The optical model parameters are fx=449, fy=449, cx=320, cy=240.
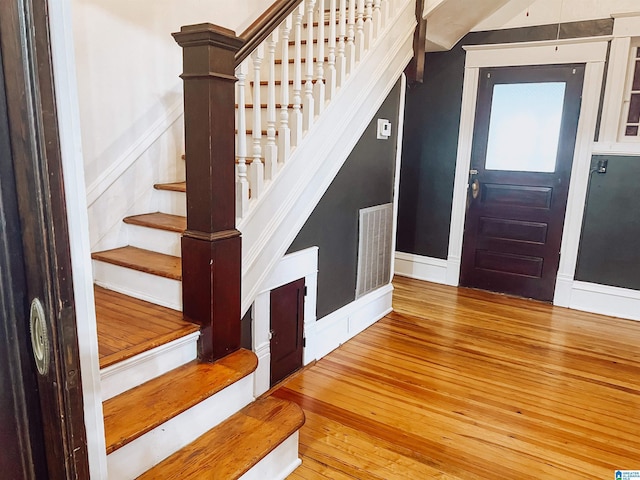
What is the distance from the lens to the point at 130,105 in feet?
7.88

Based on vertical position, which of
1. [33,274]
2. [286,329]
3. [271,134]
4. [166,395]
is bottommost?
[286,329]

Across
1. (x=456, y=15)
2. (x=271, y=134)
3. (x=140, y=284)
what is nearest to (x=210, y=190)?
(x=271, y=134)

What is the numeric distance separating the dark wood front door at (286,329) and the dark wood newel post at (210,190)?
49cm

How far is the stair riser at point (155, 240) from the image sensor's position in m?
2.19

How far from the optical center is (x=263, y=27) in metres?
1.83

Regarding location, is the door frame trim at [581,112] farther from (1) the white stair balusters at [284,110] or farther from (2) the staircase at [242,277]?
(1) the white stair balusters at [284,110]

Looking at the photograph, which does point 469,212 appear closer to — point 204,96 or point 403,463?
point 403,463

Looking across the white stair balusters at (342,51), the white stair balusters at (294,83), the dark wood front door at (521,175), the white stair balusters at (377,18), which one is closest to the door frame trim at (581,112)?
the dark wood front door at (521,175)

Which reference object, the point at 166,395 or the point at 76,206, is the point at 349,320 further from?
the point at 76,206

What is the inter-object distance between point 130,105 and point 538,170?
3174 millimetres

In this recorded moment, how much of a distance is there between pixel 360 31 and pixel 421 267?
254 centimetres

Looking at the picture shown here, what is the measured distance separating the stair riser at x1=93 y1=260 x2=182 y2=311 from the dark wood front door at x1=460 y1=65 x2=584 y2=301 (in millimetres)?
3022

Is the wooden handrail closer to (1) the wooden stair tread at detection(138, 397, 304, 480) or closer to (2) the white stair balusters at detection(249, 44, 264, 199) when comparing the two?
(2) the white stair balusters at detection(249, 44, 264, 199)

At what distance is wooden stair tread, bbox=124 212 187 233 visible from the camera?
7.09ft
